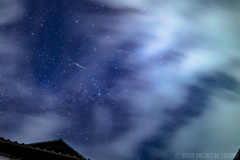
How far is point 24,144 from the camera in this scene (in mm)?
14820

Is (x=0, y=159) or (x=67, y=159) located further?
(x=67, y=159)

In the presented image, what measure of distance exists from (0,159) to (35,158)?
2496mm

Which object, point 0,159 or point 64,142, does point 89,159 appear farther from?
point 0,159

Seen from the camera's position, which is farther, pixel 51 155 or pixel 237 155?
pixel 237 155

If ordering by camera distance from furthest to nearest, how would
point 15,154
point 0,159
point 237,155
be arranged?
point 237,155 → point 15,154 → point 0,159

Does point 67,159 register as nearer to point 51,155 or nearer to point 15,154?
point 51,155

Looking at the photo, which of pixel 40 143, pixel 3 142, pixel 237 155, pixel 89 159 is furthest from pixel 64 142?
pixel 237 155

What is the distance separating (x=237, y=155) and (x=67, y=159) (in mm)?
14801

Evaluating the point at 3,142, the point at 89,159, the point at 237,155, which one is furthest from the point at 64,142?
the point at 237,155

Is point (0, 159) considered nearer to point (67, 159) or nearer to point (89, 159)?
point (67, 159)

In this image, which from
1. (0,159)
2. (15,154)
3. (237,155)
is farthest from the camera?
(237,155)

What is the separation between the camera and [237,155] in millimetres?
16094

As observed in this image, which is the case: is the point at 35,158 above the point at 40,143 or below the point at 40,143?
below

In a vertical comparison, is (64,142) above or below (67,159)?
above
